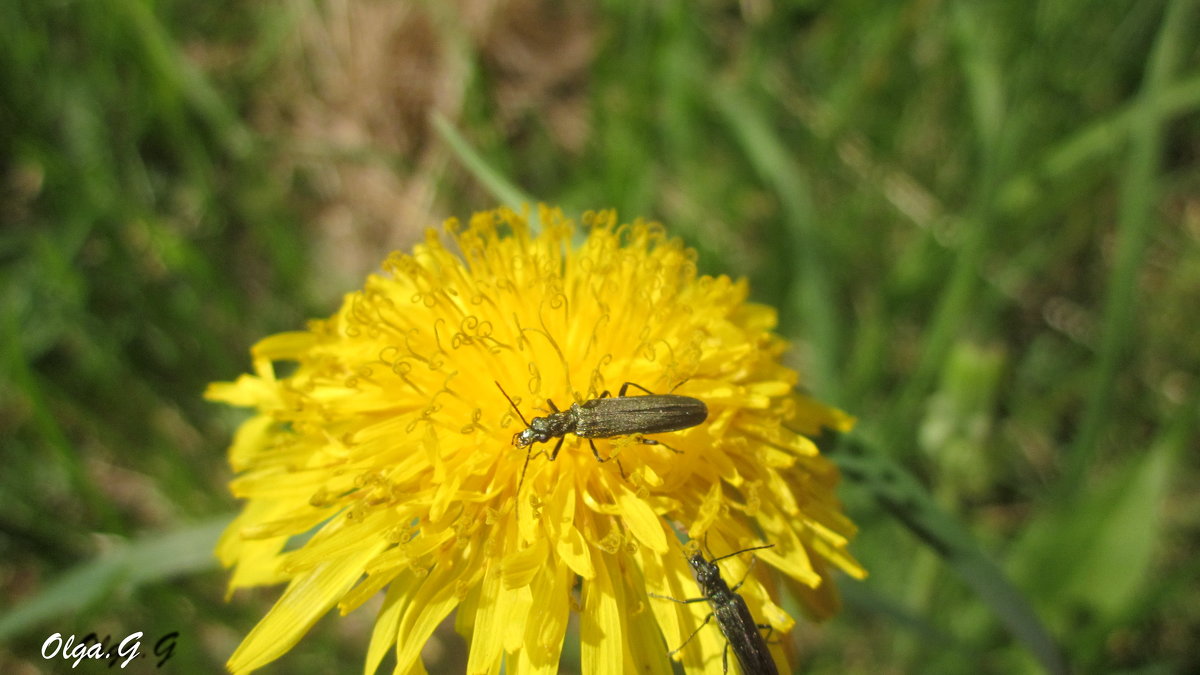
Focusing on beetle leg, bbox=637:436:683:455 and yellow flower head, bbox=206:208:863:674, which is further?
beetle leg, bbox=637:436:683:455

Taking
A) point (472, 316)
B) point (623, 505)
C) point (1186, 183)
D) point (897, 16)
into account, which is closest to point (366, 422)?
point (472, 316)

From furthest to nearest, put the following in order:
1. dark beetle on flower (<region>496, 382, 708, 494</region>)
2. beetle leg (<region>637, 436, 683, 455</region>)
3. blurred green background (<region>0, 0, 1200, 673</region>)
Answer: blurred green background (<region>0, 0, 1200, 673</region>), beetle leg (<region>637, 436, 683, 455</region>), dark beetle on flower (<region>496, 382, 708, 494</region>)

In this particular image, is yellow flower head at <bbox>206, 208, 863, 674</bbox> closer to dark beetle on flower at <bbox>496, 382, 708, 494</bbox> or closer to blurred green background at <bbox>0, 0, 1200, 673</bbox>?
dark beetle on flower at <bbox>496, 382, 708, 494</bbox>

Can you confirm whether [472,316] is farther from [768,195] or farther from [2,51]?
[2,51]

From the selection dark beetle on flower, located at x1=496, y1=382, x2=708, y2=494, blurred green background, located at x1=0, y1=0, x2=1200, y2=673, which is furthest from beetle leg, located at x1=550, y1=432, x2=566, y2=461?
blurred green background, located at x1=0, y1=0, x2=1200, y2=673

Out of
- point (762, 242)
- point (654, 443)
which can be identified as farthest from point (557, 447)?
point (762, 242)

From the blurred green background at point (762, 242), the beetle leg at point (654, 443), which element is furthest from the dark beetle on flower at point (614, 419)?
the blurred green background at point (762, 242)
